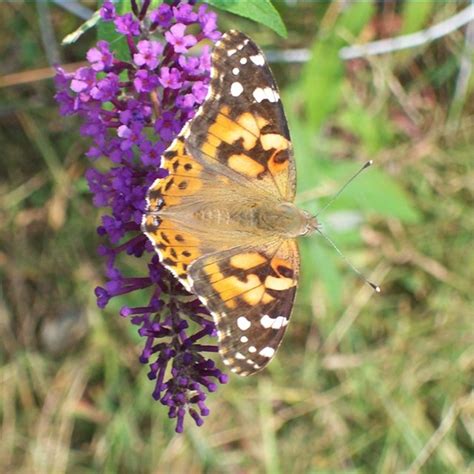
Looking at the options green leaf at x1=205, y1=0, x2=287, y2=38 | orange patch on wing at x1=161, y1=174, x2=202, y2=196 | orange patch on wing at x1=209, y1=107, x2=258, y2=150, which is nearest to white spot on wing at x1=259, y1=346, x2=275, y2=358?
orange patch on wing at x1=161, y1=174, x2=202, y2=196

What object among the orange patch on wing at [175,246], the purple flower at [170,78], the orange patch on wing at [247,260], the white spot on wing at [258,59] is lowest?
the orange patch on wing at [247,260]

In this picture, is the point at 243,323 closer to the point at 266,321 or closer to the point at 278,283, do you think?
the point at 266,321

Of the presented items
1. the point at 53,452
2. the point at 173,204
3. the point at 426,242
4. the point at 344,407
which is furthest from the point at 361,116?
the point at 53,452

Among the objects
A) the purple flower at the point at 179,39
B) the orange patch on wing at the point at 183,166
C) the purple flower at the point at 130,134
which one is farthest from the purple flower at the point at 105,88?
the orange patch on wing at the point at 183,166

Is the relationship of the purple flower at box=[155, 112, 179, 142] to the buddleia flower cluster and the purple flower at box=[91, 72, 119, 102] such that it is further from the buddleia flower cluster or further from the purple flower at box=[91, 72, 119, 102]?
the purple flower at box=[91, 72, 119, 102]

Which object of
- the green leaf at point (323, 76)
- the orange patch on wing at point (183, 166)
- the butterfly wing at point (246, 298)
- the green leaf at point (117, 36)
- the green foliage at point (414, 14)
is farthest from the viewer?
the green foliage at point (414, 14)

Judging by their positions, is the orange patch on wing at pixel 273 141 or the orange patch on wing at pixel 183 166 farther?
the orange patch on wing at pixel 273 141

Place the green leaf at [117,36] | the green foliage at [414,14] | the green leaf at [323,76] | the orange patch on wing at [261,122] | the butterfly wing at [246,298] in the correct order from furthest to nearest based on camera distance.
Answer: the green foliage at [414,14], the green leaf at [323,76], the green leaf at [117,36], the orange patch on wing at [261,122], the butterfly wing at [246,298]

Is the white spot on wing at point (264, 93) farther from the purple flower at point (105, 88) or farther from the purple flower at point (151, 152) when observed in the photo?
the purple flower at point (105, 88)
